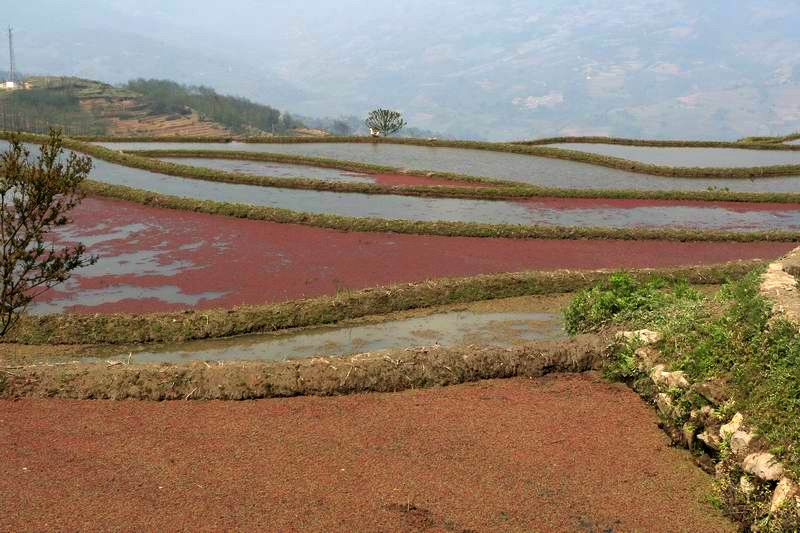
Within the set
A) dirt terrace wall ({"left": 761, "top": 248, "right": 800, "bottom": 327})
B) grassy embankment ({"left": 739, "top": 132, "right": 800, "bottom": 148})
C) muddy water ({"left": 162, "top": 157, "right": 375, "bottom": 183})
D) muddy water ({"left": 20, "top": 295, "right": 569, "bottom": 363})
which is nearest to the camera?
dirt terrace wall ({"left": 761, "top": 248, "right": 800, "bottom": 327})

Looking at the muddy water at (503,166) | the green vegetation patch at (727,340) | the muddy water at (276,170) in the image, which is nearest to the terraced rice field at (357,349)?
the green vegetation patch at (727,340)

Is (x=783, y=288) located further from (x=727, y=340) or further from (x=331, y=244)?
(x=331, y=244)

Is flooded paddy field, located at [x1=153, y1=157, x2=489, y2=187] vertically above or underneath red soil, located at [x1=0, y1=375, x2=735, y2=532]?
above

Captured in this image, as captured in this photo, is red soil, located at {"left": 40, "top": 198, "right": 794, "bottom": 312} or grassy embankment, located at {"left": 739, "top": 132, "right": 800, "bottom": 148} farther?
grassy embankment, located at {"left": 739, "top": 132, "right": 800, "bottom": 148}

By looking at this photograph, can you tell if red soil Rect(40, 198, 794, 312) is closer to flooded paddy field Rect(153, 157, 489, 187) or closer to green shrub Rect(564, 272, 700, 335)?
green shrub Rect(564, 272, 700, 335)

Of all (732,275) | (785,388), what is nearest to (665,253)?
(732,275)

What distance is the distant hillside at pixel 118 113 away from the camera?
3344 inches

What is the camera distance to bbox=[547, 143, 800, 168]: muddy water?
31559 millimetres

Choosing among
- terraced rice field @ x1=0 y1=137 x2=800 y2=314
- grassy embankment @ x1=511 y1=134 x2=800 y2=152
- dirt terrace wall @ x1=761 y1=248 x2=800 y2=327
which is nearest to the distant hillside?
grassy embankment @ x1=511 y1=134 x2=800 y2=152

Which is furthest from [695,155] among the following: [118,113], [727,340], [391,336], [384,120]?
[118,113]

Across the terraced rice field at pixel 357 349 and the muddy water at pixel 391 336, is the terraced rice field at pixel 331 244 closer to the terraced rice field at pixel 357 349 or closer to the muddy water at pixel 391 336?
the terraced rice field at pixel 357 349

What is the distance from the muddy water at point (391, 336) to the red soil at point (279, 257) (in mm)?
1504

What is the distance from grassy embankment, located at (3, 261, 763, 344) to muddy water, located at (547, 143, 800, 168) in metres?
20.6

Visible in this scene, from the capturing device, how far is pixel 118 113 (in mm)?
96875
